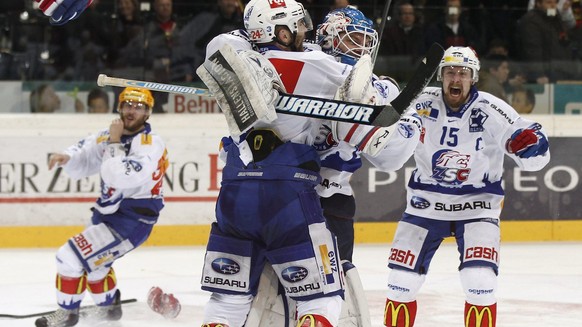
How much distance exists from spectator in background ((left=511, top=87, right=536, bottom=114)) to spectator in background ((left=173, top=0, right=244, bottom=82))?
2.29 meters

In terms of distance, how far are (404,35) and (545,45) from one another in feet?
3.90

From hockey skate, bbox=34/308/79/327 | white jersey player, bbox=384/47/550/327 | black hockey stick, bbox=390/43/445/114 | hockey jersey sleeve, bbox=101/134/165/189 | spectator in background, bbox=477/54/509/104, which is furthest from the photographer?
spectator in background, bbox=477/54/509/104

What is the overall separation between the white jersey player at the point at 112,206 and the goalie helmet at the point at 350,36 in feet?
7.50

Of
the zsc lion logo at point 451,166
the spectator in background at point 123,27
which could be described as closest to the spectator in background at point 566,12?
the spectator in background at point 123,27

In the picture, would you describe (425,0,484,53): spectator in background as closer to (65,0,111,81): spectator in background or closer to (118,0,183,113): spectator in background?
(118,0,183,113): spectator in background

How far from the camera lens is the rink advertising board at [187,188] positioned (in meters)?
8.57

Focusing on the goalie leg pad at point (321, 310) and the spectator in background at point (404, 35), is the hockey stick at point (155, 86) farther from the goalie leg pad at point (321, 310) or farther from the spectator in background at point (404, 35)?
the spectator in background at point (404, 35)

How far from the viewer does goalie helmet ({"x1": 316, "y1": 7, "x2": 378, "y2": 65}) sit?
396 cm

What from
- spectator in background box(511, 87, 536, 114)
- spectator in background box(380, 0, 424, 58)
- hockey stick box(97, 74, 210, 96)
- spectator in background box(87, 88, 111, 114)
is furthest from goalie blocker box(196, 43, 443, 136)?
spectator in background box(511, 87, 536, 114)

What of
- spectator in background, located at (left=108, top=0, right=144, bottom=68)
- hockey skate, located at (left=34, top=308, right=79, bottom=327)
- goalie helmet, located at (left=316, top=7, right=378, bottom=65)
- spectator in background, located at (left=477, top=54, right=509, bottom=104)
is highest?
spectator in background, located at (left=108, top=0, right=144, bottom=68)

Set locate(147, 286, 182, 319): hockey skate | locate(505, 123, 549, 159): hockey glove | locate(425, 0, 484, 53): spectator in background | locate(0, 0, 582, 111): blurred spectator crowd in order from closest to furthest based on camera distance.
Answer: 1. locate(505, 123, 549, 159): hockey glove
2. locate(147, 286, 182, 319): hockey skate
3. locate(0, 0, 582, 111): blurred spectator crowd
4. locate(425, 0, 484, 53): spectator in background

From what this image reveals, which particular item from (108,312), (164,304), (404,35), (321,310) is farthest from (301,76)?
(404,35)

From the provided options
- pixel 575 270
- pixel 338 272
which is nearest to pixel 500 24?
pixel 575 270

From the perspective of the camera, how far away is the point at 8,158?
28.0 feet
